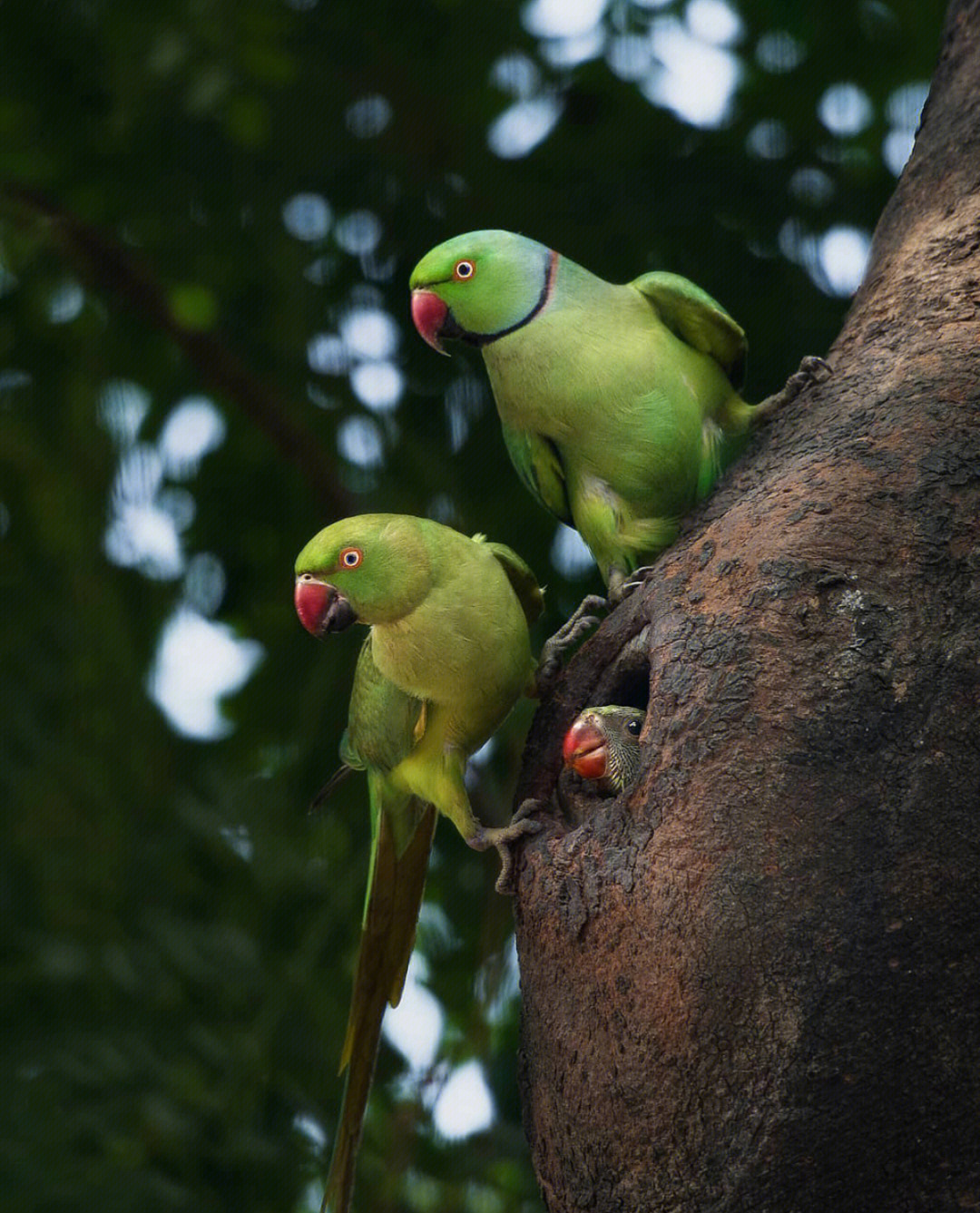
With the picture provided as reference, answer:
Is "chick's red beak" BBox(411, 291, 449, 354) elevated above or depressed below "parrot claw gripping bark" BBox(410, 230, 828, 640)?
above

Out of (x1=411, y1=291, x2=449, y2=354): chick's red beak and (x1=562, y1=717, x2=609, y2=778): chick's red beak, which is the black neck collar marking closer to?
(x1=411, y1=291, x2=449, y2=354): chick's red beak

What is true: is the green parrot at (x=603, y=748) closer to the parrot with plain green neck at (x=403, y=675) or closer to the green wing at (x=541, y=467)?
the parrot with plain green neck at (x=403, y=675)

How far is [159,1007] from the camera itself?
4.05 m

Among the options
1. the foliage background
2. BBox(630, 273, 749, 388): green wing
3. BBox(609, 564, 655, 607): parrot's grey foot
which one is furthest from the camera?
the foliage background

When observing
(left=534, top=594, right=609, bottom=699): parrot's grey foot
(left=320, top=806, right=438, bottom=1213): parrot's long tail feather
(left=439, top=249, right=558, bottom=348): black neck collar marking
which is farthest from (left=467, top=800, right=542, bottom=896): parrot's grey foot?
(left=439, top=249, right=558, bottom=348): black neck collar marking

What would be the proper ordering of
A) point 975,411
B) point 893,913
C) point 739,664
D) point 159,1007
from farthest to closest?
1. point 159,1007
2. point 975,411
3. point 739,664
4. point 893,913

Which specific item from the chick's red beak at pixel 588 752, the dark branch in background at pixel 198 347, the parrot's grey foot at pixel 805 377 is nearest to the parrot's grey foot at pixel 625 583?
the chick's red beak at pixel 588 752

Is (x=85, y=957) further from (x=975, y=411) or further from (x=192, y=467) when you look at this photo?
(x=975, y=411)

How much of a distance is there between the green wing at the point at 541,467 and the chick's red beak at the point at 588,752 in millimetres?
894

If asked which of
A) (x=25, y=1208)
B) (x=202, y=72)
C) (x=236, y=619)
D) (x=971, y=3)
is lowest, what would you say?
(x=25, y=1208)

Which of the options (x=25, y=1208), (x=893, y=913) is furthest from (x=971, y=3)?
(x=25, y=1208)

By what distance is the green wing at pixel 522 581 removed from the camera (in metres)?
3.50

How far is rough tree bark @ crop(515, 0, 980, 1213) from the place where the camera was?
2.30 metres

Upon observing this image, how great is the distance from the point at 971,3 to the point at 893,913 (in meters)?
2.52
